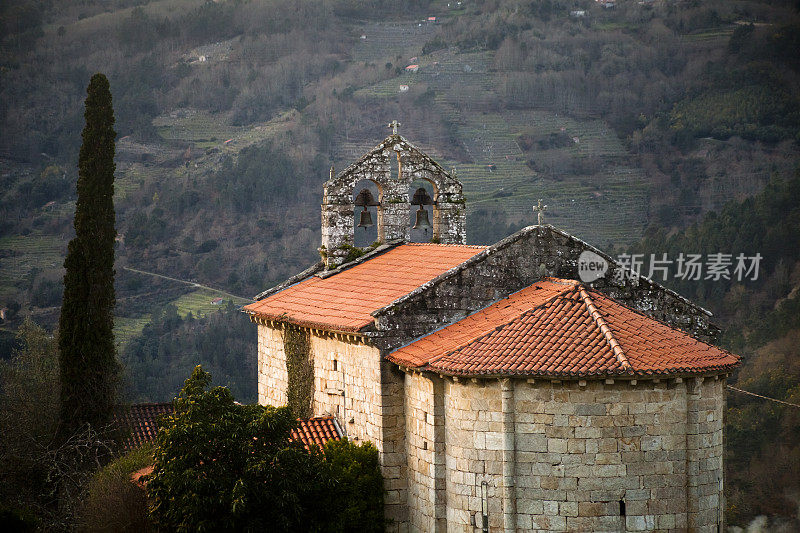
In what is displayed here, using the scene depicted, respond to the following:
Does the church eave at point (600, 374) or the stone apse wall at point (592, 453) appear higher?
the church eave at point (600, 374)

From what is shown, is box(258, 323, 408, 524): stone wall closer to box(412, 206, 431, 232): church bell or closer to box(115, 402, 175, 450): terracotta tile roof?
box(412, 206, 431, 232): church bell

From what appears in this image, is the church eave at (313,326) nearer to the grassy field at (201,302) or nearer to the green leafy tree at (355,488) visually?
the green leafy tree at (355,488)

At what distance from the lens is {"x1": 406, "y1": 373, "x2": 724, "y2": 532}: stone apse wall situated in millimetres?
16438

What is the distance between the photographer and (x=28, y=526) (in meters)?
19.1

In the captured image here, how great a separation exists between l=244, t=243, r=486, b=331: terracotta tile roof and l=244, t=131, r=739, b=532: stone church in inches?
3.1

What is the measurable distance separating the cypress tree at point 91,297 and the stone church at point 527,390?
6.30 m

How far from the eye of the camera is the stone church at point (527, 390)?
54.0 ft

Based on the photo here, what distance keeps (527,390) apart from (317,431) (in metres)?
5.55

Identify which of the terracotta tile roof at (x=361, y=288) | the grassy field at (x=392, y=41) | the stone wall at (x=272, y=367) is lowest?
the stone wall at (x=272, y=367)

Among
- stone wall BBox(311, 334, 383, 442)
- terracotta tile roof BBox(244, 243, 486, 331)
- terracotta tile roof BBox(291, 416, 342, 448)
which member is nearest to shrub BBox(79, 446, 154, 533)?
terracotta tile roof BBox(291, 416, 342, 448)

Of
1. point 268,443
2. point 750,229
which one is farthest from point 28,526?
point 750,229

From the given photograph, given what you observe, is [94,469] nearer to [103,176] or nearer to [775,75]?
[103,176]

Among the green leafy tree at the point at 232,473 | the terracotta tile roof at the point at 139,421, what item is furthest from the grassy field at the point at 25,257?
the green leafy tree at the point at 232,473

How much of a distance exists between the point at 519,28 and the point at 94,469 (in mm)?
99726
